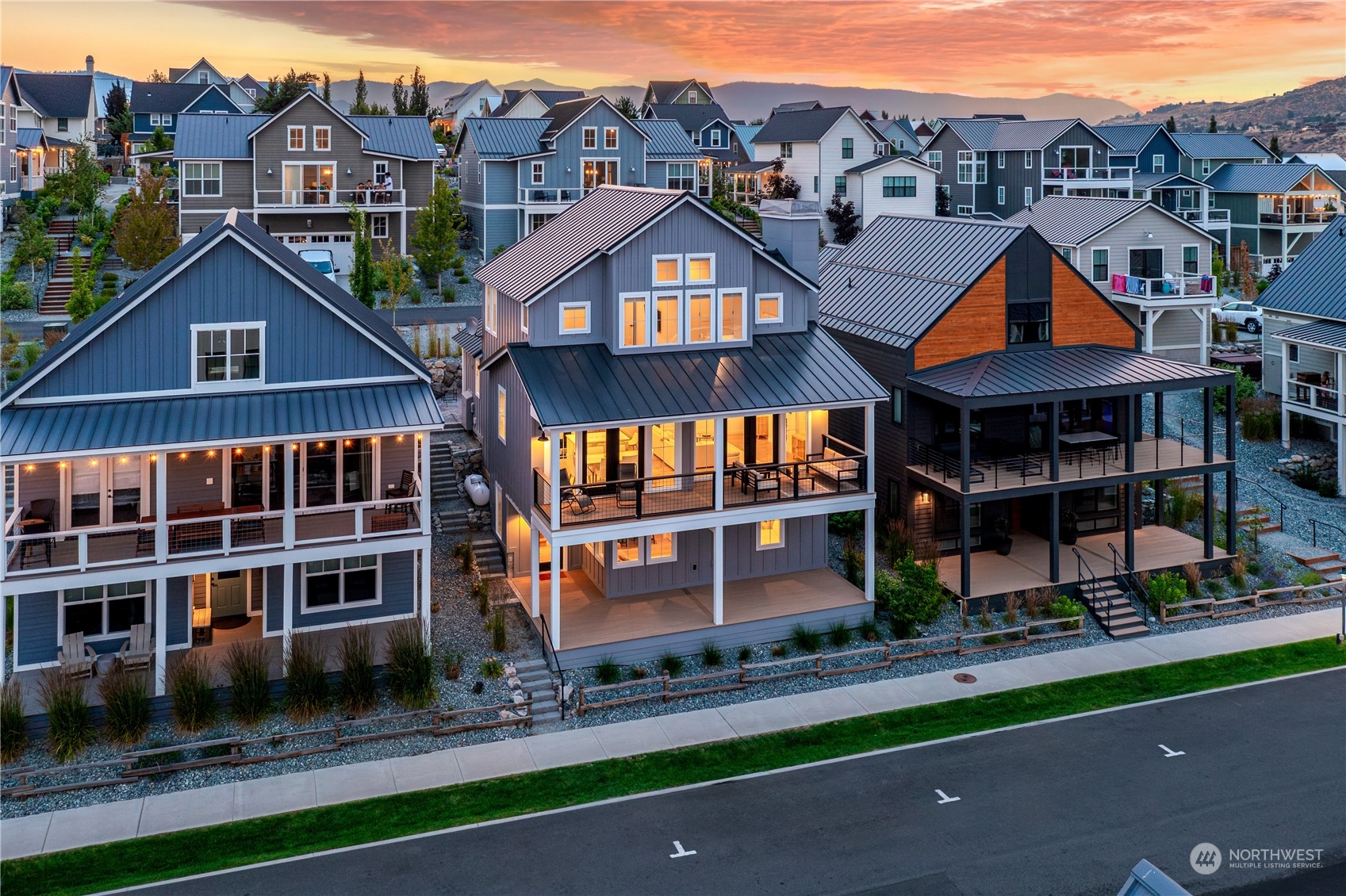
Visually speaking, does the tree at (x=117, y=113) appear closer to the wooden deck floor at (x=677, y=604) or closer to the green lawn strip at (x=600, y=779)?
the wooden deck floor at (x=677, y=604)

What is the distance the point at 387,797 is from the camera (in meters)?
19.8

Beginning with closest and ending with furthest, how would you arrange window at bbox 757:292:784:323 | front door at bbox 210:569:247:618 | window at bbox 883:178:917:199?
front door at bbox 210:569:247:618 < window at bbox 757:292:784:323 < window at bbox 883:178:917:199

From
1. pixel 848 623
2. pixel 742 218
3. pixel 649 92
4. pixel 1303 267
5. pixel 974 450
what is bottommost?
pixel 848 623

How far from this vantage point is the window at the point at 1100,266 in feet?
151

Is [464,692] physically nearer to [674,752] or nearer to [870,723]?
[674,752]

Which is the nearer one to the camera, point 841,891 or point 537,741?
point 841,891

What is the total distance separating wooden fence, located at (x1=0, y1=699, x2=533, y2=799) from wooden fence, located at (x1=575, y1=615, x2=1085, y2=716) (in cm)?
202

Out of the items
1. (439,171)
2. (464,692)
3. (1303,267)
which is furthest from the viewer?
(439,171)

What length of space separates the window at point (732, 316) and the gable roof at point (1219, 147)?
66.4 meters

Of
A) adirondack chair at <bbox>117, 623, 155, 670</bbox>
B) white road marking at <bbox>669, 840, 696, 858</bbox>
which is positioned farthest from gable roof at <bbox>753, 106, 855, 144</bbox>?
white road marking at <bbox>669, 840, 696, 858</bbox>

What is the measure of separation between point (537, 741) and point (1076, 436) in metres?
17.4

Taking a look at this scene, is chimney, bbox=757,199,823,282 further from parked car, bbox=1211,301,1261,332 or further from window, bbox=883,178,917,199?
window, bbox=883,178,917,199

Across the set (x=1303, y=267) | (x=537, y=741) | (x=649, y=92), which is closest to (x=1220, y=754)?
(x=537, y=741)

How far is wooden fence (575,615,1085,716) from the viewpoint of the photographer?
23.9 meters
